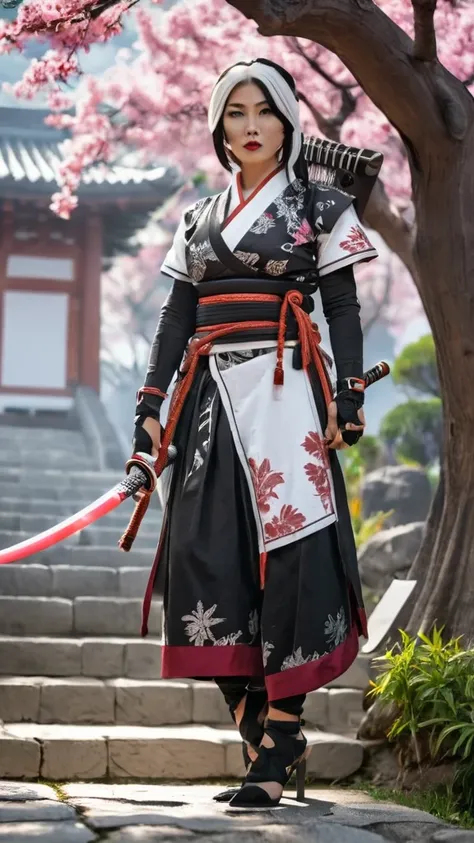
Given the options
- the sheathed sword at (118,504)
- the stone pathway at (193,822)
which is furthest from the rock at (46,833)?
the sheathed sword at (118,504)

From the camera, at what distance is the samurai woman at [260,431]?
3.37 meters

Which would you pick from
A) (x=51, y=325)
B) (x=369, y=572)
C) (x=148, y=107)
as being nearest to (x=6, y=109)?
(x=51, y=325)

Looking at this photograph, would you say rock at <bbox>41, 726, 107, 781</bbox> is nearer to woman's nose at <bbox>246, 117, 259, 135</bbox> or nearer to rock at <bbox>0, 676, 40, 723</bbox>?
rock at <bbox>0, 676, 40, 723</bbox>

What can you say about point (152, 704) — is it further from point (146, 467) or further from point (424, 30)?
point (424, 30)

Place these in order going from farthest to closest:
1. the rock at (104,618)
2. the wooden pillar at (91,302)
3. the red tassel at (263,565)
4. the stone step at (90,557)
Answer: the wooden pillar at (91,302) → the stone step at (90,557) → the rock at (104,618) → the red tassel at (263,565)

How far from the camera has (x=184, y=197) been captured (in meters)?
24.0

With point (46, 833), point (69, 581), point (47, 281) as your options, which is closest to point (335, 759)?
point (46, 833)

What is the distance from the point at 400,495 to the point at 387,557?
203 inches

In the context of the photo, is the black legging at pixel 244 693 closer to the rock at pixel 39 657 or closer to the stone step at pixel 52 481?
the rock at pixel 39 657

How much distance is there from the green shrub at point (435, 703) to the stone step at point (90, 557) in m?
5.00

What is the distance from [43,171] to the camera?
52.5 ft

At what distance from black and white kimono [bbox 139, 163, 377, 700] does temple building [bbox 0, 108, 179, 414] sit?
41.9ft

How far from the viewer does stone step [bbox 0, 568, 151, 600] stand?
731cm

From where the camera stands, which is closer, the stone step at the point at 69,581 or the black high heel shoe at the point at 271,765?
the black high heel shoe at the point at 271,765
